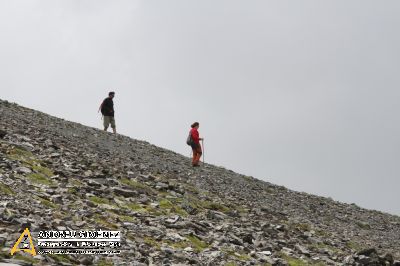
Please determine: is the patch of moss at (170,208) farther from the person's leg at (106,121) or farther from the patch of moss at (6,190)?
the person's leg at (106,121)

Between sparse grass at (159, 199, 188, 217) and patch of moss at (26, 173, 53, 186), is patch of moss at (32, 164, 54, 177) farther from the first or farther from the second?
sparse grass at (159, 199, 188, 217)

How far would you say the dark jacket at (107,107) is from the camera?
4119 cm

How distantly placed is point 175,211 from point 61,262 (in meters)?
8.85

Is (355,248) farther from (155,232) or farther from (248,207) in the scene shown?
(155,232)

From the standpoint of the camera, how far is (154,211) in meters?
18.3

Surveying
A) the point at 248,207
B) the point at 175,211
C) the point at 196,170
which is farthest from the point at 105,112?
the point at 175,211

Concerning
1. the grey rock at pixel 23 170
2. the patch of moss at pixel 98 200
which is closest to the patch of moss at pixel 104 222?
the patch of moss at pixel 98 200

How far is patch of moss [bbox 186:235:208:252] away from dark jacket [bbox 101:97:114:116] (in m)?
26.5

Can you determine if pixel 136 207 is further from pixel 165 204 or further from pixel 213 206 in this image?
pixel 213 206

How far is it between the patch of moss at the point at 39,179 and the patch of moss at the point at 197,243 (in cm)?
531

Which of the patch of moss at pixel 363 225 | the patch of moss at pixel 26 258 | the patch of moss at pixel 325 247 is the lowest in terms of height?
the patch of moss at pixel 26 258

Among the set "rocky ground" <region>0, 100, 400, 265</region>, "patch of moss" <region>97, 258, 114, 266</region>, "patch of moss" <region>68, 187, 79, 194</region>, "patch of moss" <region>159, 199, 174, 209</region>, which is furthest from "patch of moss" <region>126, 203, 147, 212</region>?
"patch of moss" <region>97, 258, 114, 266</region>

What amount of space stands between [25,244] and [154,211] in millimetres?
7825

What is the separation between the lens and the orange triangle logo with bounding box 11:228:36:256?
10.4m
